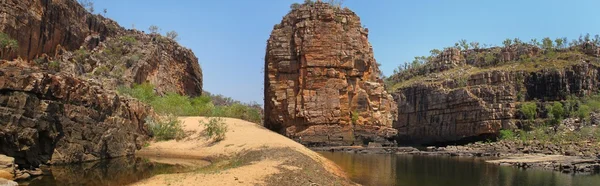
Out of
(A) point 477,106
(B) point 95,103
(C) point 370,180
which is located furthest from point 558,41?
(B) point 95,103

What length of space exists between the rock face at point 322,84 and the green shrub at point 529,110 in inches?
1096

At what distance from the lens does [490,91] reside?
71875mm

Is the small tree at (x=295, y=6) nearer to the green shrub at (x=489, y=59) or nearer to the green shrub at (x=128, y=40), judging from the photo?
the green shrub at (x=128, y=40)

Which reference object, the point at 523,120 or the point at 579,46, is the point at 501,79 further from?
the point at 579,46

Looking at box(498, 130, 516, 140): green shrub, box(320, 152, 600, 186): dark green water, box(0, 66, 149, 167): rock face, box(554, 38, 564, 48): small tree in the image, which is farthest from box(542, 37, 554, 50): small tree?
box(0, 66, 149, 167): rock face

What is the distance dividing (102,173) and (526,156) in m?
37.5

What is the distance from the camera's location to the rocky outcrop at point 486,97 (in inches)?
2685

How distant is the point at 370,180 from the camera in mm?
21703

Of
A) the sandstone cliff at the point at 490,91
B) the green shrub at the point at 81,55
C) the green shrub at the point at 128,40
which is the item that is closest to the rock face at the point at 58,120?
the green shrub at the point at 81,55

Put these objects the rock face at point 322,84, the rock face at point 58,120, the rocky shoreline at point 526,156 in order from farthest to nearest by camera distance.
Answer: the rock face at point 322,84 → the rocky shoreline at point 526,156 → the rock face at point 58,120

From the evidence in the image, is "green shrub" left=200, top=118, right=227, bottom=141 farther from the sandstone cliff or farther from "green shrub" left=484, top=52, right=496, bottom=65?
"green shrub" left=484, top=52, right=496, bottom=65

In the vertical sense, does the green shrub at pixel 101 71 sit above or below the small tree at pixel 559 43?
below

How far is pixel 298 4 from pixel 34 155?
38147mm

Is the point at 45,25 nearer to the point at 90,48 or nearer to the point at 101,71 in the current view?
the point at 101,71
